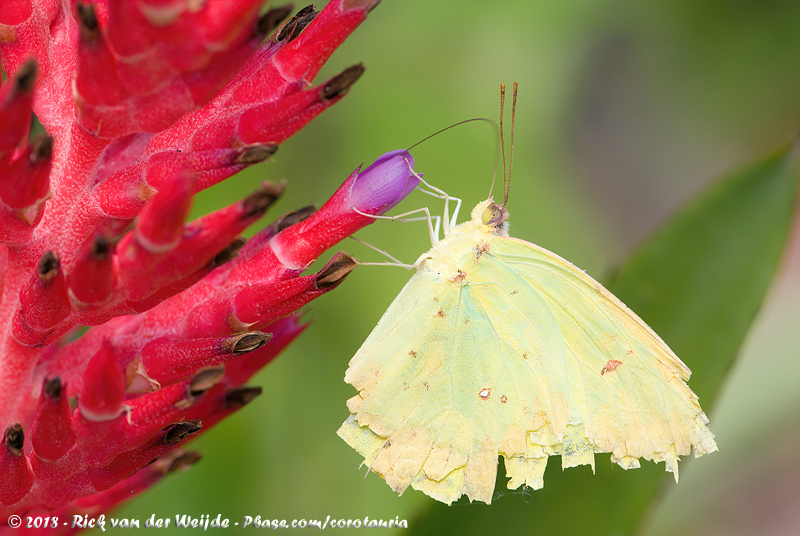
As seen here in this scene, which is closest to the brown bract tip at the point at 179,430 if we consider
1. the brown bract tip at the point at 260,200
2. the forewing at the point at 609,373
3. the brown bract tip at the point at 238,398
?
the brown bract tip at the point at 238,398

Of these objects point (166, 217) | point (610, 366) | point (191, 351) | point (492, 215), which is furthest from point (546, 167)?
point (166, 217)

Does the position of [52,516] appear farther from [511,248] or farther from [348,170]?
[348,170]

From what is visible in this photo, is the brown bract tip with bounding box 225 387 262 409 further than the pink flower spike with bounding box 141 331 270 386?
Yes

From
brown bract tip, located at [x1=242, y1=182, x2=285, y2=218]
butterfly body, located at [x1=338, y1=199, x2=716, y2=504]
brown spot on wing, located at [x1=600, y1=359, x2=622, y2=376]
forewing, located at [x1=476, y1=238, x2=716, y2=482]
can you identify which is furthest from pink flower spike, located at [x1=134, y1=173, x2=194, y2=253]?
brown spot on wing, located at [x1=600, y1=359, x2=622, y2=376]

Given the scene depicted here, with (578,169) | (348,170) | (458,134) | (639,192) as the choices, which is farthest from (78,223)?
(639,192)

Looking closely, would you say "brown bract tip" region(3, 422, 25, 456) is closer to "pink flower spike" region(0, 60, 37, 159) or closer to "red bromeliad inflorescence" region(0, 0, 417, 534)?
"red bromeliad inflorescence" region(0, 0, 417, 534)

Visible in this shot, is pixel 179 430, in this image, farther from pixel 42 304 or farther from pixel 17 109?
pixel 17 109

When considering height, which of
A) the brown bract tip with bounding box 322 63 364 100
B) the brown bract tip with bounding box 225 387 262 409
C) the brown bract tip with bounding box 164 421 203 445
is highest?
the brown bract tip with bounding box 322 63 364 100
